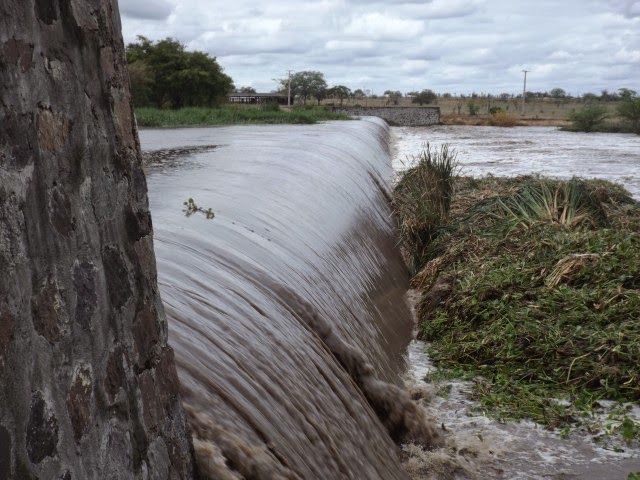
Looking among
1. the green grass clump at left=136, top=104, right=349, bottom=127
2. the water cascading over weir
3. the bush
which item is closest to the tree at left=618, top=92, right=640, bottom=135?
the bush

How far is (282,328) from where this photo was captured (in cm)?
365

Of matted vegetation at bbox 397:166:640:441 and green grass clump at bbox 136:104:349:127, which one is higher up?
green grass clump at bbox 136:104:349:127

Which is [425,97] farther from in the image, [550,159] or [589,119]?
[550,159]

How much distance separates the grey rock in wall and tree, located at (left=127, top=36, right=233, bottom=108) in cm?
4138

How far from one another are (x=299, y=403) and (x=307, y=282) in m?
1.65

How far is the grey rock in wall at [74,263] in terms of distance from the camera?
1441mm

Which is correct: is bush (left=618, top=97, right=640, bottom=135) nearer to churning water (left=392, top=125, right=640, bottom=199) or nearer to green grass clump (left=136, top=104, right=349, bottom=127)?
churning water (left=392, top=125, right=640, bottom=199)

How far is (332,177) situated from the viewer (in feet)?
28.8

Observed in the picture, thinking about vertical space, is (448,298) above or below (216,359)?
below

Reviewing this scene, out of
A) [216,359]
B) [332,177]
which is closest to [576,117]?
[332,177]

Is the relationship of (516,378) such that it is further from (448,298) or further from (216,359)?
(216,359)

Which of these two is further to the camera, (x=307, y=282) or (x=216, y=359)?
(x=307, y=282)

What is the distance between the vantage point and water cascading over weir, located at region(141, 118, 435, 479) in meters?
2.61

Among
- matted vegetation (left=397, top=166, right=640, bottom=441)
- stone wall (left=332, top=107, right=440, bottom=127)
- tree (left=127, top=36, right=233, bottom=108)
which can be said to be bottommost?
matted vegetation (left=397, top=166, right=640, bottom=441)
